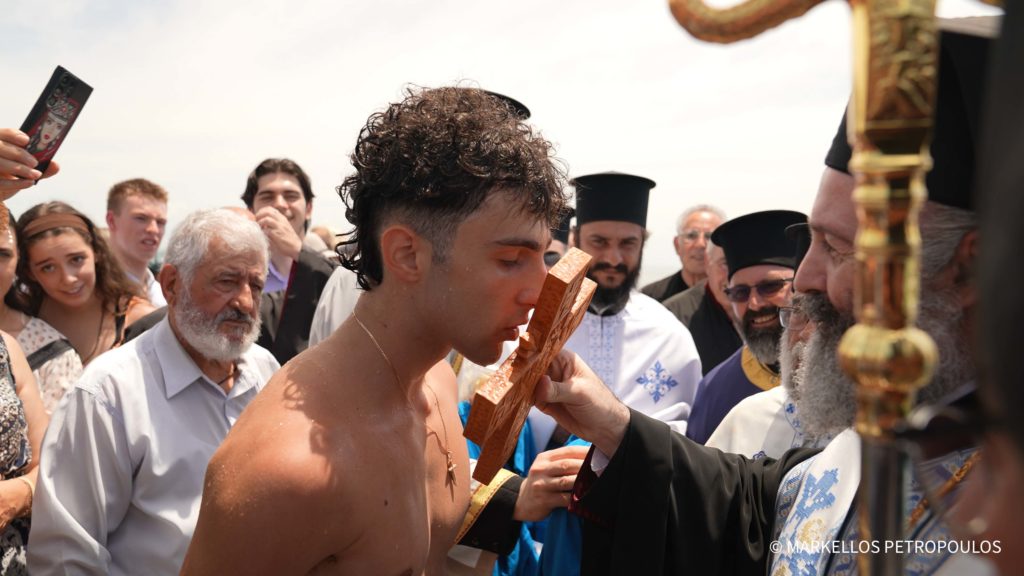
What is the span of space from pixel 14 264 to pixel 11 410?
187 cm

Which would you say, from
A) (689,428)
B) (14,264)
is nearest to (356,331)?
(689,428)

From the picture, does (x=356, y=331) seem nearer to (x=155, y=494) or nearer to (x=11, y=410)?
(x=155, y=494)

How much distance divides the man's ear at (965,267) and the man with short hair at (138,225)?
6.76 m

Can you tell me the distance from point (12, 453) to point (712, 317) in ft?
19.0

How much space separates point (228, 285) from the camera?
4648 mm

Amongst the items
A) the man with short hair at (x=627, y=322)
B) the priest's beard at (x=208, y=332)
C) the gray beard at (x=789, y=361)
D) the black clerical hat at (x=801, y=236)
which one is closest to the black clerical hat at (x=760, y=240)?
the man with short hair at (x=627, y=322)

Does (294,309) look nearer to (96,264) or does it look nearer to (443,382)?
(96,264)

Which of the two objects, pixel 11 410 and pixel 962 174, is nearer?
pixel 962 174

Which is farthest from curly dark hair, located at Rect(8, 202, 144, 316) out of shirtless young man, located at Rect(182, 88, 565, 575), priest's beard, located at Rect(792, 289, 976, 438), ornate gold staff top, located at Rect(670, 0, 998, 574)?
ornate gold staff top, located at Rect(670, 0, 998, 574)

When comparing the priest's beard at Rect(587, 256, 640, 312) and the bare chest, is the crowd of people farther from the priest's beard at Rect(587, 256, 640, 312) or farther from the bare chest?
the priest's beard at Rect(587, 256, 640, 312)

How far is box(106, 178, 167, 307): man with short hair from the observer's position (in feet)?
24.9

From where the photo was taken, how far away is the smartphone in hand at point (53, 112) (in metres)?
3.55

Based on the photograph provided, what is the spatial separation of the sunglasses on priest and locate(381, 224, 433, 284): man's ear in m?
3.57

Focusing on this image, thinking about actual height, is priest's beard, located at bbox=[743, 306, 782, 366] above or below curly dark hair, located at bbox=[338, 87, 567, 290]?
above
